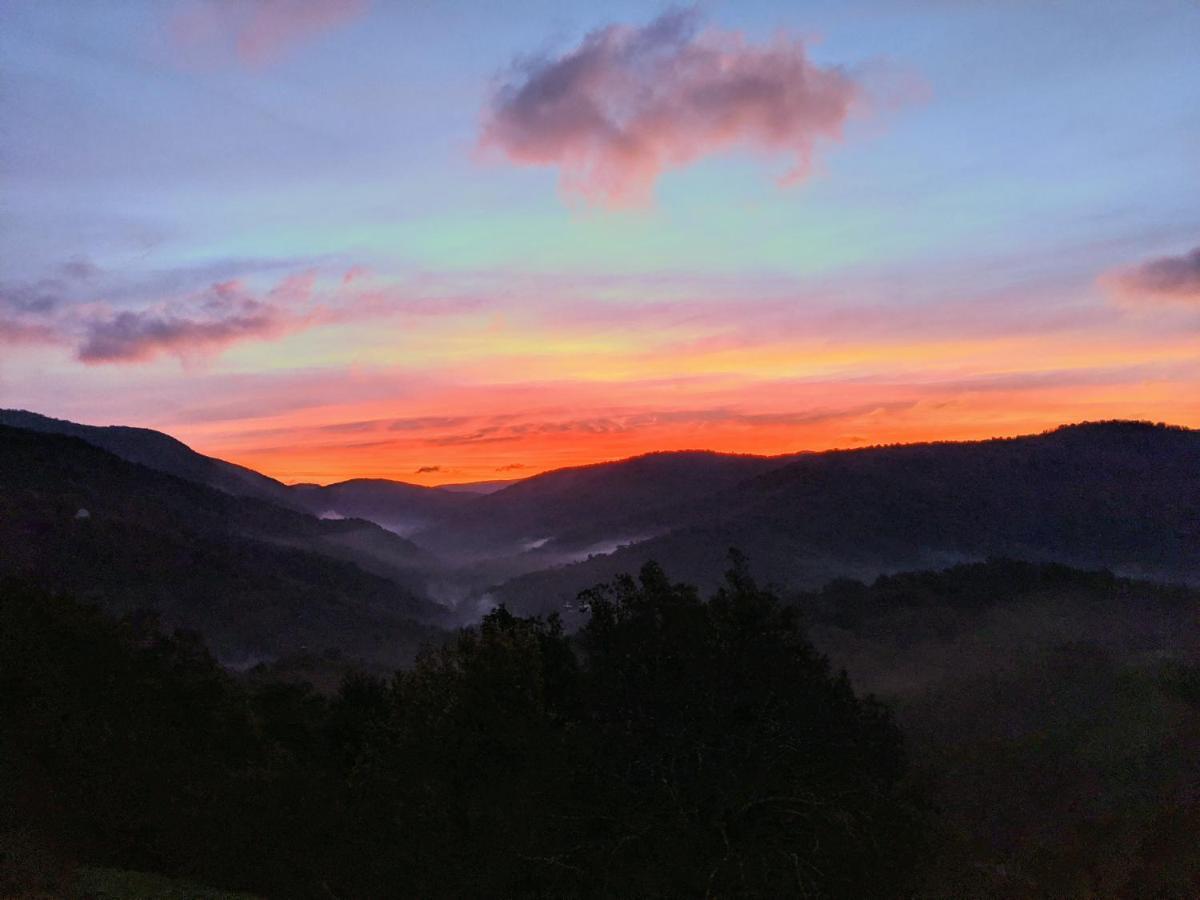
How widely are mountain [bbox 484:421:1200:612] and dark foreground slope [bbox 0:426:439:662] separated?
40.4 m

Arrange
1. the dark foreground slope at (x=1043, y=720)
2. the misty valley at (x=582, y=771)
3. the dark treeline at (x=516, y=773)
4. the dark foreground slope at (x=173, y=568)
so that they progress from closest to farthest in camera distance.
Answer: the dark treeline at (x=516, y=773), the misty valley at (x=582, y=771), the dark foreground slope at (x=1043, y=720), the dark foreground slope at (x=173, y=568)

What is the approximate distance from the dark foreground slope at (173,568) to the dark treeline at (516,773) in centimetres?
7760

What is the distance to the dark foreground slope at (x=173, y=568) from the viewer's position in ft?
358

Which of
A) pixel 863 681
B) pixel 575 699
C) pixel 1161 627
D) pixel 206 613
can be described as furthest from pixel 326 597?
pixel 575 699

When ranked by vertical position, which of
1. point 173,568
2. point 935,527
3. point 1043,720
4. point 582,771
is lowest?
point 1043,720

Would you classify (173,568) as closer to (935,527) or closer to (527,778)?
(527,778)

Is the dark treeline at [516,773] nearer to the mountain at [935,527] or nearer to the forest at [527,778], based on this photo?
the forest at [527,778]

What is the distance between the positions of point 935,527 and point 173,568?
473 ft

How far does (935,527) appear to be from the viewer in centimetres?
17738

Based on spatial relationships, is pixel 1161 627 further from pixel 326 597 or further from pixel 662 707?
pixel 326 597

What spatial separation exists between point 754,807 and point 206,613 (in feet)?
371

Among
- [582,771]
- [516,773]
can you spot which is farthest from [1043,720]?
[516,773]

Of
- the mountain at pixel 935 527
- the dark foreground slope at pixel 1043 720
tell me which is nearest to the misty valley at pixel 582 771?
the dark foreground slope at pixel 1043 720

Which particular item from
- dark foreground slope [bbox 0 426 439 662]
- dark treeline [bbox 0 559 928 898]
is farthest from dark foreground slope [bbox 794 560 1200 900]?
dark foreground slope [bbox 0 426 439 662]
